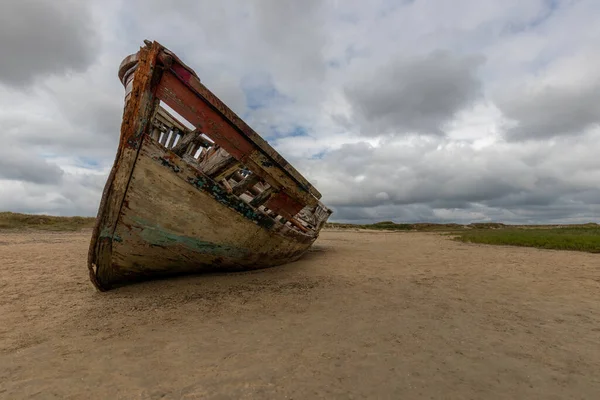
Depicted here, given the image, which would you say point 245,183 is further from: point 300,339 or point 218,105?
point 300,339

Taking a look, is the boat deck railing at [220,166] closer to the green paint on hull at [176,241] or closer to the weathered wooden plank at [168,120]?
the weathered wooden plank at [168,120]

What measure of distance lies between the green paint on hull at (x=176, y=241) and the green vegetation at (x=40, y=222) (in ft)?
78.0

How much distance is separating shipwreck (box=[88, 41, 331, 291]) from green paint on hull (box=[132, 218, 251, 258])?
0.01m

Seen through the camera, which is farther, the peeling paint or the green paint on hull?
the green paint on hull

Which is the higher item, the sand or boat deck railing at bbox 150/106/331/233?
boat deck railing at bbox 150/106/331/233

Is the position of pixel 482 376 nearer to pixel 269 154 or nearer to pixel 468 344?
pixel 468 344

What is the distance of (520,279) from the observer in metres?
5.88

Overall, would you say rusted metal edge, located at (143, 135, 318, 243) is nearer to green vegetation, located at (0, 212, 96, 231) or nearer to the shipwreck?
the shipwreck

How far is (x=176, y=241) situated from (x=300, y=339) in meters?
2.52

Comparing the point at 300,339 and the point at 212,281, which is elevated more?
the point at 212,281

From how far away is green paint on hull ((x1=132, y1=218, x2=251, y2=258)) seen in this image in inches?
174

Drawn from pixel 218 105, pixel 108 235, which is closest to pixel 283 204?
pixel 218 105

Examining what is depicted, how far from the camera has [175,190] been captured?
434 cm

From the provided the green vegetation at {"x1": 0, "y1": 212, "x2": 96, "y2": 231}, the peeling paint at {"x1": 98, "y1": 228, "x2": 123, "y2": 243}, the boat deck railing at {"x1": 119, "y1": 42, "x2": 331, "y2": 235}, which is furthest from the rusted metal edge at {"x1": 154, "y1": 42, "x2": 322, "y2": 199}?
the green vegetation at {"x1": 0, "y1": 212, "x2": 96, "y2": 231}
